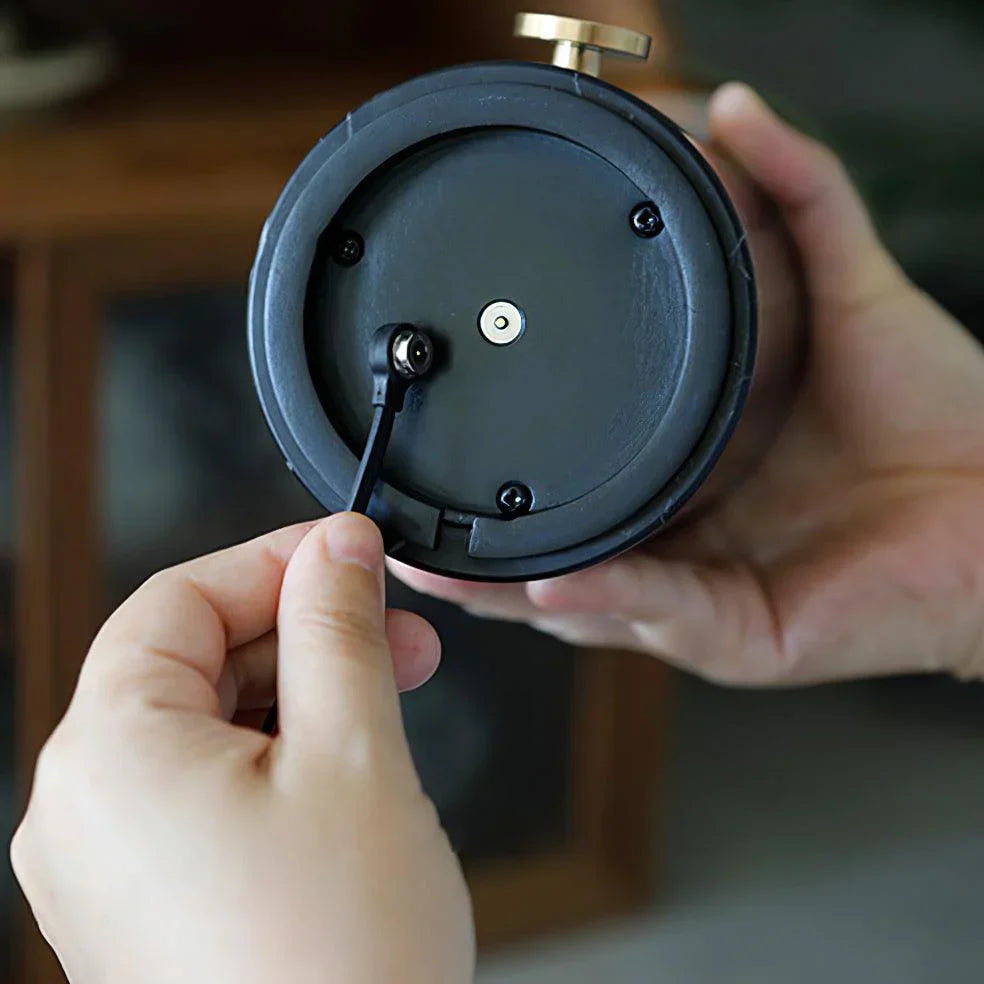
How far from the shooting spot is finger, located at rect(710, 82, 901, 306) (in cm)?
68

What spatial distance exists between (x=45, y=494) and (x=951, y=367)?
2.15ft

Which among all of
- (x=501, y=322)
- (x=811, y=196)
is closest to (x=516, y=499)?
(x=501, y=322)

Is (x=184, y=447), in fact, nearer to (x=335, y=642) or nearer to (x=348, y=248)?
(x=348, y=248)

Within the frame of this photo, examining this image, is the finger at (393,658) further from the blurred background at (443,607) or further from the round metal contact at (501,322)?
the blurred background at (443,607)

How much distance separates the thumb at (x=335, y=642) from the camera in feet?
1.35

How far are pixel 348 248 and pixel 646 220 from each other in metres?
0.11

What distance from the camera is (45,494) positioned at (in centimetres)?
103

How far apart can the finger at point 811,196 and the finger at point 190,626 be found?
1.13ft

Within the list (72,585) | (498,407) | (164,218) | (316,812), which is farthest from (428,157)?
(72,585)

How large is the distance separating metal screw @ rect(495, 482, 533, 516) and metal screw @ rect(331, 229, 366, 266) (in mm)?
106

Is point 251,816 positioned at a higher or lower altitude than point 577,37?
lower

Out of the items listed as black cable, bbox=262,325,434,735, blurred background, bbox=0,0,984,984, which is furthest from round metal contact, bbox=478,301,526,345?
blurred background, bbox=0,0,984,984

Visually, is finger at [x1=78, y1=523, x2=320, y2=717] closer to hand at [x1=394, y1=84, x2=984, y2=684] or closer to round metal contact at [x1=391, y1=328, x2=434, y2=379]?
round metal contact at [x1=391, y1=328, x2=434, y2=379]

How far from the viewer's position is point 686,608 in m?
0.65
